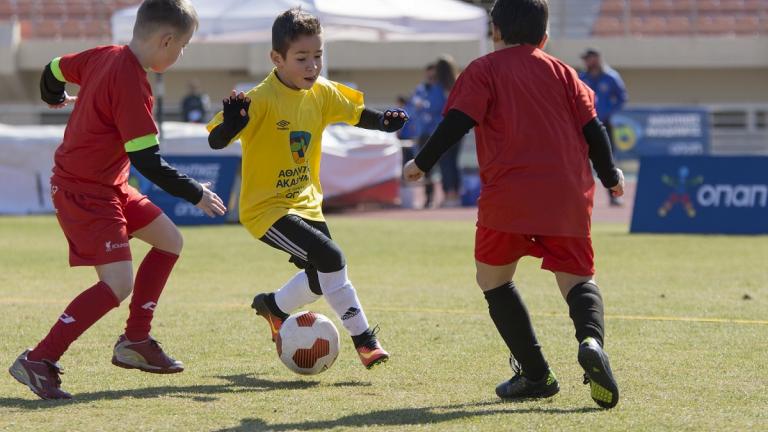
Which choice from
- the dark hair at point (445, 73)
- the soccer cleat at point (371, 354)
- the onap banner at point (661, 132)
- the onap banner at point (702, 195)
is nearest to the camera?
the soccer cleat at point (371, 354)

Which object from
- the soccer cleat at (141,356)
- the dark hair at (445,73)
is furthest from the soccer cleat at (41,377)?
the dark hair at (445,73)

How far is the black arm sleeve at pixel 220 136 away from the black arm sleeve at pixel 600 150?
1.56m

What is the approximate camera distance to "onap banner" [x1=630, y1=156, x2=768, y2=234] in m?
13.4

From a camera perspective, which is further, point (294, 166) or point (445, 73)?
point (445, 73)

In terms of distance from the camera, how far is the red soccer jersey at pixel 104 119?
5.30 m

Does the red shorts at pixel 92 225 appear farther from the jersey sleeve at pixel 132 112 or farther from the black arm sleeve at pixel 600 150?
the black arm sleeve at pixel 600 150

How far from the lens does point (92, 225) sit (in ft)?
17.9

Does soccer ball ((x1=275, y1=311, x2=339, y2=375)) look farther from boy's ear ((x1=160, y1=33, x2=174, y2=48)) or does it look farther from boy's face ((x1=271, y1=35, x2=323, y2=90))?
boy's ear ((x1=160, y1=33, x2=174, y2=48))

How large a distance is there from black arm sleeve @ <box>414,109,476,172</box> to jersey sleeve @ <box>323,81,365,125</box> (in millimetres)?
1189

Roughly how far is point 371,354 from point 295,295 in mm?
755

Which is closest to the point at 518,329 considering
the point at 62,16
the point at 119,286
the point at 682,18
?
the point at 119,286

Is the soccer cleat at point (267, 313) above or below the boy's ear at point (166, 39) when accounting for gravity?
below

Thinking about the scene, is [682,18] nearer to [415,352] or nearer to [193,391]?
[415,352]

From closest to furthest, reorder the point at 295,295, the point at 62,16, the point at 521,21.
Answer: the point at 521,21 < the point at 295,295 < the point at 62,16
